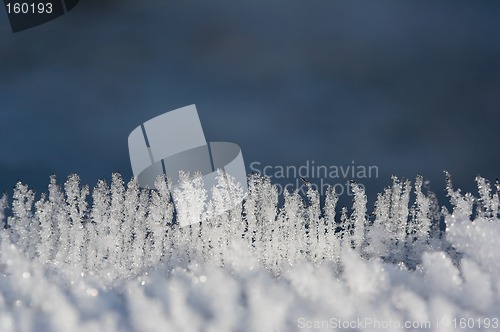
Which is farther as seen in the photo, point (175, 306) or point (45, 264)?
point (45, 264)

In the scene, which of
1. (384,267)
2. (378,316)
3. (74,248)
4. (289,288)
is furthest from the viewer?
(74,248)

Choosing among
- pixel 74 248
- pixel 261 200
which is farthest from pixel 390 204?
pixel 74 248

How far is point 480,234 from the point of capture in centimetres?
3084

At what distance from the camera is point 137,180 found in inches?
2872

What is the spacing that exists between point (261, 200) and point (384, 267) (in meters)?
54.2

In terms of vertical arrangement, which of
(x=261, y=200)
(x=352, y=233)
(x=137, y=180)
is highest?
(x=137, y=180)

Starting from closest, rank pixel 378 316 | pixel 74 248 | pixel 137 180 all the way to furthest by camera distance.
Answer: pixel 378 316, pixel 137 180, pixel 74 248

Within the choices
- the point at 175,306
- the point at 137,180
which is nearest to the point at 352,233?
the point at 137,180

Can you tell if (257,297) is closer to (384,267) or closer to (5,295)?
(384,267)

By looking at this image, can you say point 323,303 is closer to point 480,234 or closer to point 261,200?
point 480,234

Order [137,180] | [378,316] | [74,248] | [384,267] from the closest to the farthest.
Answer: [378,316], [384,267], [137,180], [74,248]

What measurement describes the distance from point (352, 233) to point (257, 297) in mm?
61067

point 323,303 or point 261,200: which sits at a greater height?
point 323,303

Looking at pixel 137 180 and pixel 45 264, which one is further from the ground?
pixel 137 180
